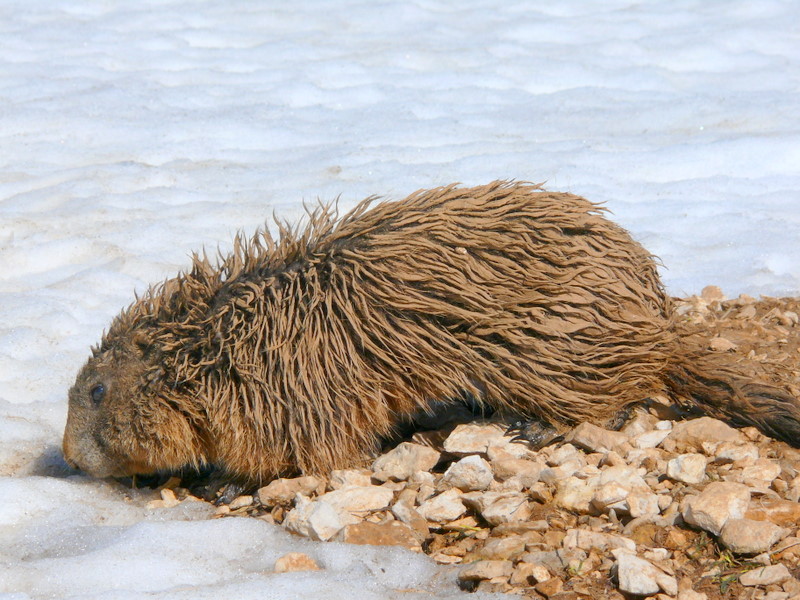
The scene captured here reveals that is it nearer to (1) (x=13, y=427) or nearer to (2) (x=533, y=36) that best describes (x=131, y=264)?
(1) (x=13, y=427)

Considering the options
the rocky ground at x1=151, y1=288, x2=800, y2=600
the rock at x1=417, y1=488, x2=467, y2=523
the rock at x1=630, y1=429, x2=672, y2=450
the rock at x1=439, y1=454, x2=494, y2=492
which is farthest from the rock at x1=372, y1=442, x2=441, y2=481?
the rock at x1=630, y1=429, x2=672, y2=450

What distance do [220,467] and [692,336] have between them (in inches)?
89.3

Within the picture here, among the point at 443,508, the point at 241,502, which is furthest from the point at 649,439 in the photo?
the point at 241,502

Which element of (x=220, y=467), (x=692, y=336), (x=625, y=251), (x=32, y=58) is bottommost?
(x=220, y=467)

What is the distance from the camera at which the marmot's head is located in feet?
14.3

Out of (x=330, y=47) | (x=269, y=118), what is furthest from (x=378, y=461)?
(x=330, y=47)

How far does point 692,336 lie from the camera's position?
14.3 ft

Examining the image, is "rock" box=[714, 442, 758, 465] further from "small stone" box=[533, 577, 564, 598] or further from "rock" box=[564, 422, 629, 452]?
"small stone" box=[533, 577, 564, 598]

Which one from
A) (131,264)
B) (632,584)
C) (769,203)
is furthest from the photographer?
(769,203)

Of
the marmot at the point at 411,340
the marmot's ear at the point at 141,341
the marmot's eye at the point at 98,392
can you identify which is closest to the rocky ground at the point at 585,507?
the marmot at the point at 411,340

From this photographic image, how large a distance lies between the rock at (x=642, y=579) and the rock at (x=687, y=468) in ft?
2.13

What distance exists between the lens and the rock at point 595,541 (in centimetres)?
331

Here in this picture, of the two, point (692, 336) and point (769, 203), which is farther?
point (769, 203)

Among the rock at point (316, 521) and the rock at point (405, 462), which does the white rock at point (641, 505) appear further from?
the rock at point (316, 521)
